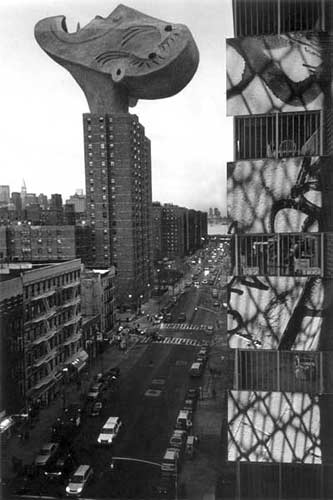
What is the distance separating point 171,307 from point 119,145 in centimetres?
834

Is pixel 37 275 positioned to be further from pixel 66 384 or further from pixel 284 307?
pixel 284 307

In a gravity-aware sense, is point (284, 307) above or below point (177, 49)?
below

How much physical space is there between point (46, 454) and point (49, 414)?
2302 millimetres

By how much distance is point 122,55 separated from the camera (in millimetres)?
23797

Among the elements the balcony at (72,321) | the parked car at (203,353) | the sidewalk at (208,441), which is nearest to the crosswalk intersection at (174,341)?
the parked car at (203,353)

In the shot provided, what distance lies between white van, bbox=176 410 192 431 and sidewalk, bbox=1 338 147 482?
99.6 inches

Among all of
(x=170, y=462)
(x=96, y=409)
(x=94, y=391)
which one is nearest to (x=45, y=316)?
(x=94, y=391)

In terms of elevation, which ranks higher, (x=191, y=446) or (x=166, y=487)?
(x=191, y=446)

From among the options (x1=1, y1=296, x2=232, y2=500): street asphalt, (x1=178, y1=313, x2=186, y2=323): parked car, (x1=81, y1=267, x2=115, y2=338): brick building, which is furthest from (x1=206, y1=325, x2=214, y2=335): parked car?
(x1=81, y1=267, x2=115, y2=338): brick building

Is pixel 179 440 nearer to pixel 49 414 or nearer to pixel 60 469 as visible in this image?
pixel 60 469

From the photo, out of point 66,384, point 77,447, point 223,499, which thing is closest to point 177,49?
point 66,384

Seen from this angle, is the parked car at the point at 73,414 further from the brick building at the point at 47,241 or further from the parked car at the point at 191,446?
the brick building at the point at 47,241

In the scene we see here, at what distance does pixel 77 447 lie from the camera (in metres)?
9.05

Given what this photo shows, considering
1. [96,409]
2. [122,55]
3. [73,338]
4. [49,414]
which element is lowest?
[49,414]
